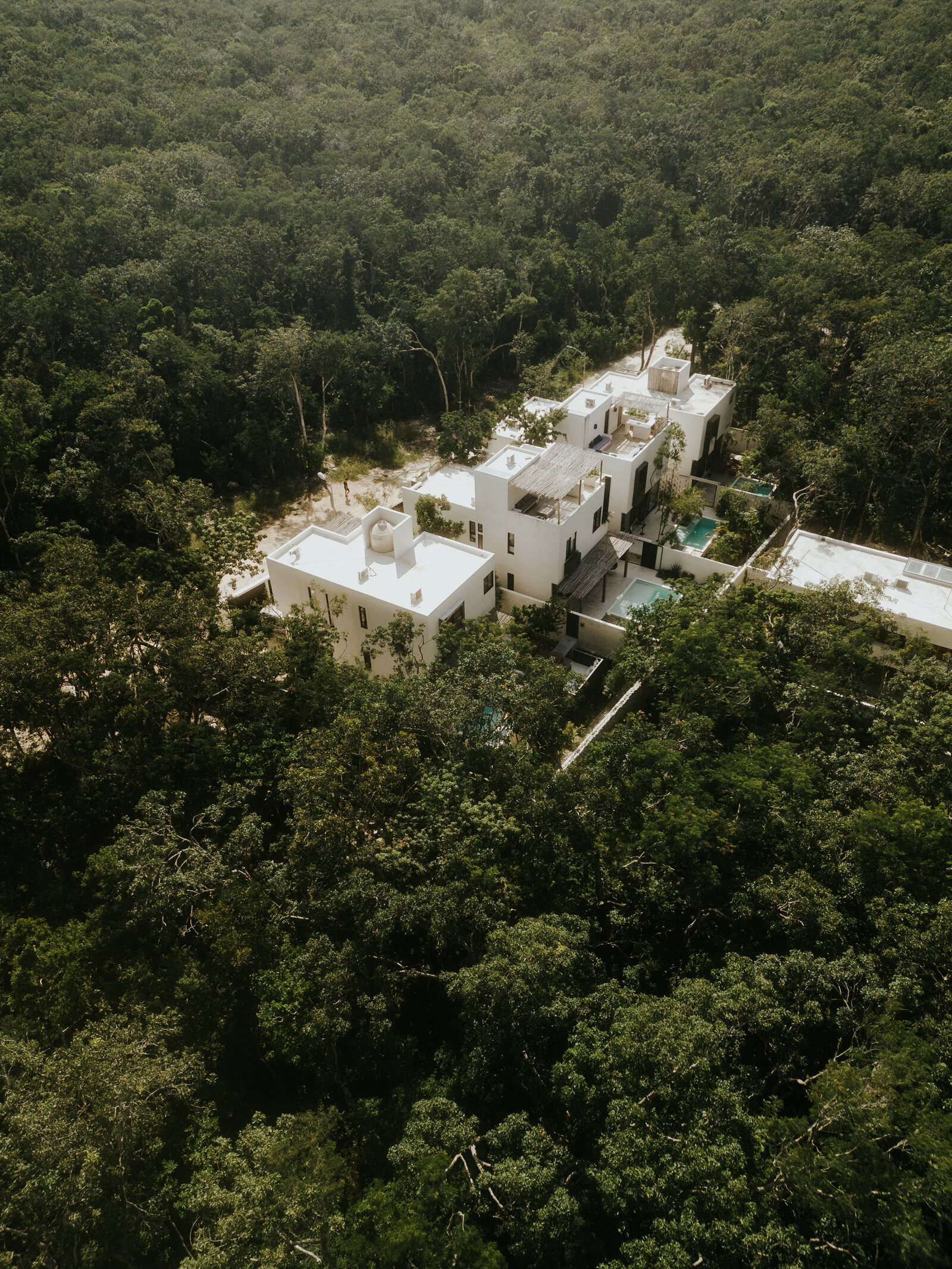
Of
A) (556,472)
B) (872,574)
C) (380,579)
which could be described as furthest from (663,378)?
(380,579)

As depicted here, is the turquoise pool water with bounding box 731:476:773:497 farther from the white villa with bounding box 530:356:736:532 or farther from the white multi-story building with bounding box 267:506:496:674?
the white multi-story building with bounding box 267:506:496:674

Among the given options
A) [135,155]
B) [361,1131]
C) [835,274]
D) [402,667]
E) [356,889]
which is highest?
[135,155]

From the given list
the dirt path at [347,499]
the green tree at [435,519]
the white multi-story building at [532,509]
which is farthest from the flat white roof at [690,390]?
the green tree at [435,519]

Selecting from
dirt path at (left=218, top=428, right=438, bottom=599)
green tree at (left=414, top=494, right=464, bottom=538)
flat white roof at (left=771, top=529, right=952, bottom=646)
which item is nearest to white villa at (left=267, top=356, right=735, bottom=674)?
green tree at (left=414, top=494, right=464, bottom=538)

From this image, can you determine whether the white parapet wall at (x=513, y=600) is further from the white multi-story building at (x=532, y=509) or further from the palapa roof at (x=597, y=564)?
the palapa roof at (x=597, y=564)

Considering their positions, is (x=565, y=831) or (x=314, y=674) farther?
(x=314, y=674)

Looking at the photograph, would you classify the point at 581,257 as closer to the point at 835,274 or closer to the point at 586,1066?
the point at 835,274

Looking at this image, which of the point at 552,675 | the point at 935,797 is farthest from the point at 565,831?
the point at 935,797
